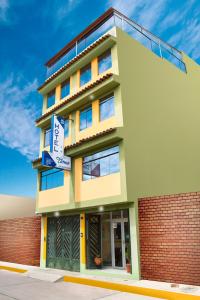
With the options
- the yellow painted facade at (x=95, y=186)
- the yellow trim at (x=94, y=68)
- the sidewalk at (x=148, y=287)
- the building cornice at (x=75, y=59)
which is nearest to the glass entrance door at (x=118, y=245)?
the sidewalk at (x=148, y=287)

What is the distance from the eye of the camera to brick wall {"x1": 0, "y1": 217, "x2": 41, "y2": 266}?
1861 cm

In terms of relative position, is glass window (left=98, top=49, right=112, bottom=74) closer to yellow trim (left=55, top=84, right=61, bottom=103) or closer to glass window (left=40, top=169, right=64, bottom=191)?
yellow trim (left=55, top=84, right=61, bottom=103)

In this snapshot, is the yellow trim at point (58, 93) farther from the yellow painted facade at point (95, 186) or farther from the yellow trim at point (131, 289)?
the yellow trim at point (131, 289)

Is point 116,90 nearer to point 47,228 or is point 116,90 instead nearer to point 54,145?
point 54,145

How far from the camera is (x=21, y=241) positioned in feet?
63.5

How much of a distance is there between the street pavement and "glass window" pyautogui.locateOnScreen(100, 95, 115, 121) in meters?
8.79

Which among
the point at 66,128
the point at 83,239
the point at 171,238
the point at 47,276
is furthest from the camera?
the point at 66,128

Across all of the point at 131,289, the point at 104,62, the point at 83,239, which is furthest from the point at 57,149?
the point at 131,289

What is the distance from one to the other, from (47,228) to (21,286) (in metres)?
6.79

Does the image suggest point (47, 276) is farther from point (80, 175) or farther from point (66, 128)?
point (66, 128)

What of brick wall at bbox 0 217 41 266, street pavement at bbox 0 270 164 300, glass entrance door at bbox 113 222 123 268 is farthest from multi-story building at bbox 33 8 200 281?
street pavement at bbox 0 270 164 300

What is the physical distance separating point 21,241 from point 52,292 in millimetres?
9851

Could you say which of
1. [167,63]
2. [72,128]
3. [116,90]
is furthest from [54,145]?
[167,63]

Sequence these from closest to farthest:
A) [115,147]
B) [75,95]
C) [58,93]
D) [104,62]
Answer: [115,147], [104,62], [75,95], [58,93]
